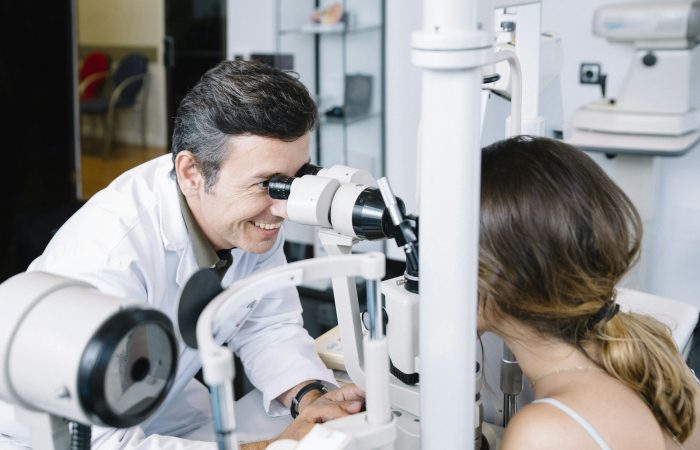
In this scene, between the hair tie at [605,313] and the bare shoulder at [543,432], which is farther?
the hair tie at [605,313]

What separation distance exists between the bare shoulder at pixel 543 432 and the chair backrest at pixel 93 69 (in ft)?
21.0

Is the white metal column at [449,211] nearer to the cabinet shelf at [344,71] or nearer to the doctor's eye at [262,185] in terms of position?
the doctor's eye at [262,185]

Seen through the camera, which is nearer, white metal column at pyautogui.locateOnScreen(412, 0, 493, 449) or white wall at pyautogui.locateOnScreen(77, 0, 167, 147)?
white metal column at pyautogui.locateOnScreen(412, 0, 493, 449)

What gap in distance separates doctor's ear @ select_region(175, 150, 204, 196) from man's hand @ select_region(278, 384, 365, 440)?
0.47 meters

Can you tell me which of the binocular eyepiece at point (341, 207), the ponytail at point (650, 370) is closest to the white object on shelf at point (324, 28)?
the binocular eyepiece at point (341, 207)

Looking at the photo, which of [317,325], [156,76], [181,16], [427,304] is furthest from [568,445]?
[156,76]

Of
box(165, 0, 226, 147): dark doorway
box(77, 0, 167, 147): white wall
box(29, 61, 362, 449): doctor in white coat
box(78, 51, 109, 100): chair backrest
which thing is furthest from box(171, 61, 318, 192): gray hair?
box(78, 51, 109, 100): chair backrest

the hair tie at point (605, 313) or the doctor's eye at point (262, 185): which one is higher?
the doctor's eye at point (262, 185)

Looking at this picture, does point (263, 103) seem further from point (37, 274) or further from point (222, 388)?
point (222, 388)

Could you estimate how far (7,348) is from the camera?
72 cm

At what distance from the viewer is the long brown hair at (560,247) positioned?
93cm

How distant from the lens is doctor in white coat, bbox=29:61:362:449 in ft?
4.23

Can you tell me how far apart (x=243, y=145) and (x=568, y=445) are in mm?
763

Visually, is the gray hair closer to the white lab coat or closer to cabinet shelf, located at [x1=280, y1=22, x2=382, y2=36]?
the white lab coat
